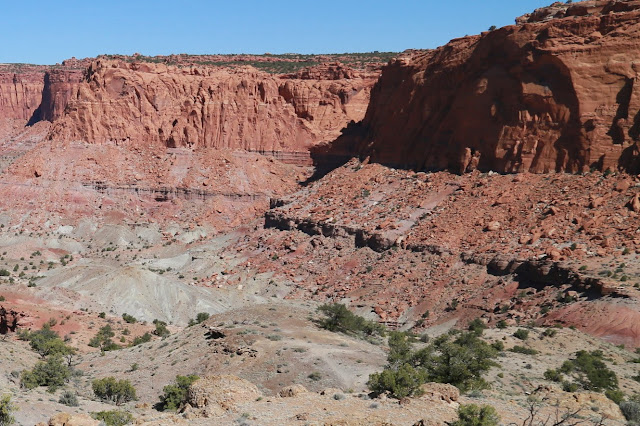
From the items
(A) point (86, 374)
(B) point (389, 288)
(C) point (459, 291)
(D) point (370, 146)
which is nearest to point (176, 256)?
(D) point (370, 146)

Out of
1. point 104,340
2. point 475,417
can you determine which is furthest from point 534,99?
point 475,417

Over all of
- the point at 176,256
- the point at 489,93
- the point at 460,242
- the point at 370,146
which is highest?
the point at 489,93

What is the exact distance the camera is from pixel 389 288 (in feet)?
156

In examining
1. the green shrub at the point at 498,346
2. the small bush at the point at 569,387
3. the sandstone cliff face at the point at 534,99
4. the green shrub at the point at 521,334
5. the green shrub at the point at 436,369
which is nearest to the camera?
the green shrub at the point at 436,369

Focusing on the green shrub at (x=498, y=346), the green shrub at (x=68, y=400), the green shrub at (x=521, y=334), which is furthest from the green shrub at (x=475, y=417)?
the green shrub at (x=521, y=334)

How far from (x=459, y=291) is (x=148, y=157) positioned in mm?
48280

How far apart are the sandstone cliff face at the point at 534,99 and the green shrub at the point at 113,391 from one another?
113 feet

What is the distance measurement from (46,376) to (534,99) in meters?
38.5

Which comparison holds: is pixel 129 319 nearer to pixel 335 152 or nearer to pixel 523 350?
pixel 523 350

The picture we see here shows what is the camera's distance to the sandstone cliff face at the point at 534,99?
47375 mm

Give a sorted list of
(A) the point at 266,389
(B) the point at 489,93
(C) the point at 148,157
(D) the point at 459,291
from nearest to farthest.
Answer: (A) the point at 266,389 → (D) the point at 459,291 → (B) the point at 489,93 → (C) the point at 148,157

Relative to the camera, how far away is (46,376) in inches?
1017

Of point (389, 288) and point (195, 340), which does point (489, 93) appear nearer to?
point (389, 288)

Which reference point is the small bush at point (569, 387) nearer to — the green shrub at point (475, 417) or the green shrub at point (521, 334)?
the green shrub at point (521, 334)
